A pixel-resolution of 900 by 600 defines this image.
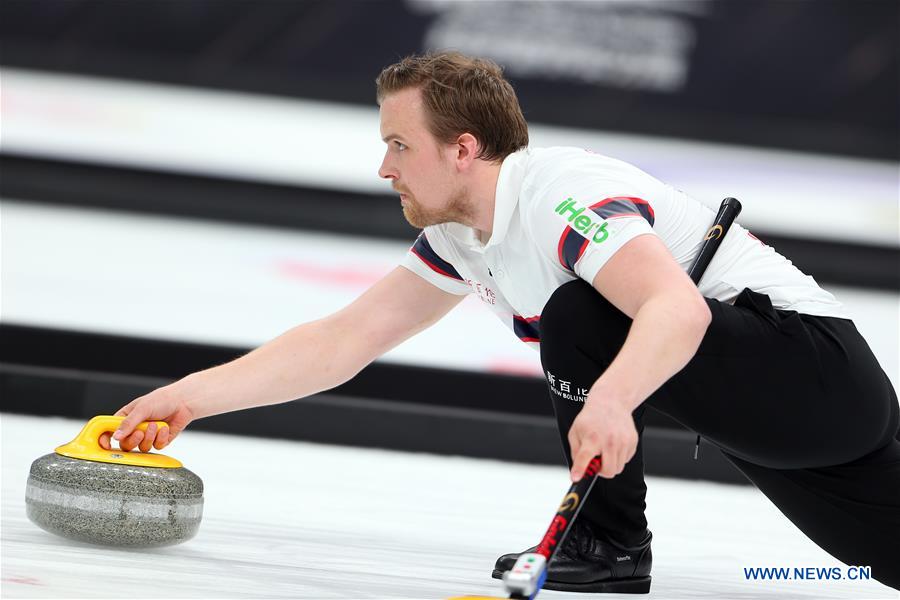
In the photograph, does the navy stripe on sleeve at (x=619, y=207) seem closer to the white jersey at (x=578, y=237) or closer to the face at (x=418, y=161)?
the white jersey at (x=578, y=237)

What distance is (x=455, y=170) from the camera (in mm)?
1516

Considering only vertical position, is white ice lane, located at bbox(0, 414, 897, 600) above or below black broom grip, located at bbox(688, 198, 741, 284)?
below

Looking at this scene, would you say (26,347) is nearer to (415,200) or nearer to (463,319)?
(463,319)

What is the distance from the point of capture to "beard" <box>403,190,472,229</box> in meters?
1.53

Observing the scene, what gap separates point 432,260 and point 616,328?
15.2 inches

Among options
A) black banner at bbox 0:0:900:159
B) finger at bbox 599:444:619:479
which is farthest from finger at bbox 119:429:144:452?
black banner at bbox 0:0:900:159

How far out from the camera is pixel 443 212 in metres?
1.54

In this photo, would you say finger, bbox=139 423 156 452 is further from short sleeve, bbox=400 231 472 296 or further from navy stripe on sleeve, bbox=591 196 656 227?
navy stripe on sleeve, bbox=591 196 656 227

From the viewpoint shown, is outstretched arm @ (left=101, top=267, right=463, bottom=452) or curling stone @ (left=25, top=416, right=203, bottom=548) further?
outstretched arm @ (left=101, top=267, right=463, bottom=452)

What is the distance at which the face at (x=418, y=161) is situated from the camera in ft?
4.95

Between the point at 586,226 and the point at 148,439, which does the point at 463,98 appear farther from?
the point at 148,439

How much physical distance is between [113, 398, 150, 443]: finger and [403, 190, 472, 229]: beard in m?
0.46

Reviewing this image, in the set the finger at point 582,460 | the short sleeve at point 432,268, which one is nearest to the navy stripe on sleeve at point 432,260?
the short sleeve at point 432,268

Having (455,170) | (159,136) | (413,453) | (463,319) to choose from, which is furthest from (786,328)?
(159,136)
